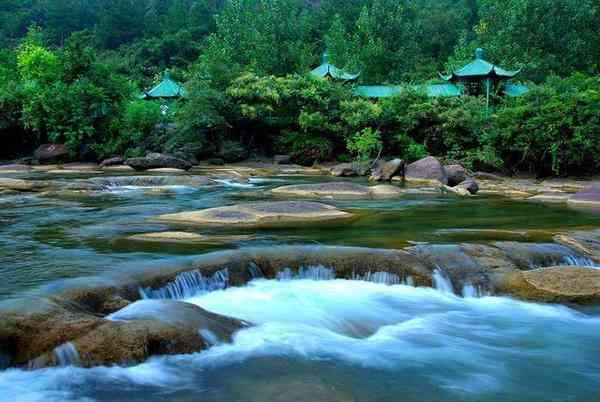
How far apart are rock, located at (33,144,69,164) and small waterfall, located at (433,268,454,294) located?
2356cm

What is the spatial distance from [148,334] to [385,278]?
3218 mm

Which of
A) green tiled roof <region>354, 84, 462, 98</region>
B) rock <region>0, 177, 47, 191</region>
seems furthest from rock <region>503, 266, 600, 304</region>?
green tiled roof <region>354, 84, 462, 98</region>

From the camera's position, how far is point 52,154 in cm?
2647

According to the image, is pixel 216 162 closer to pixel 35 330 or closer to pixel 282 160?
pixel 282 160

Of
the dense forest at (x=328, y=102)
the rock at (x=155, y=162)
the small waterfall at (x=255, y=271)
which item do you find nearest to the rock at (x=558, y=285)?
the small waterfall at (x=255, y=271)

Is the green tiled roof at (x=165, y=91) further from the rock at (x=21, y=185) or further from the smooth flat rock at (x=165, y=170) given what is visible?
the rock at (x=21, y=185)

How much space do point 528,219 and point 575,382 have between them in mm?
6656

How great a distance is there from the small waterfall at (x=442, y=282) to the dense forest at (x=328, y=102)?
15746 mm

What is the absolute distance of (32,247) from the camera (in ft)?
25.3

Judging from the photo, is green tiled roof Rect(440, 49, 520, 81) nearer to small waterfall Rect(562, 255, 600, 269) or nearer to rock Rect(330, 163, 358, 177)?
rock Rect(330, 163, 358, 177)

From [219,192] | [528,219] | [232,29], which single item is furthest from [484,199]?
[232,29]

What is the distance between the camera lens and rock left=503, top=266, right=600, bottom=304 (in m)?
6.37

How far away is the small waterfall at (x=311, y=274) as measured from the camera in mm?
6965

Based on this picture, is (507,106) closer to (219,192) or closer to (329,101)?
(329,101)
